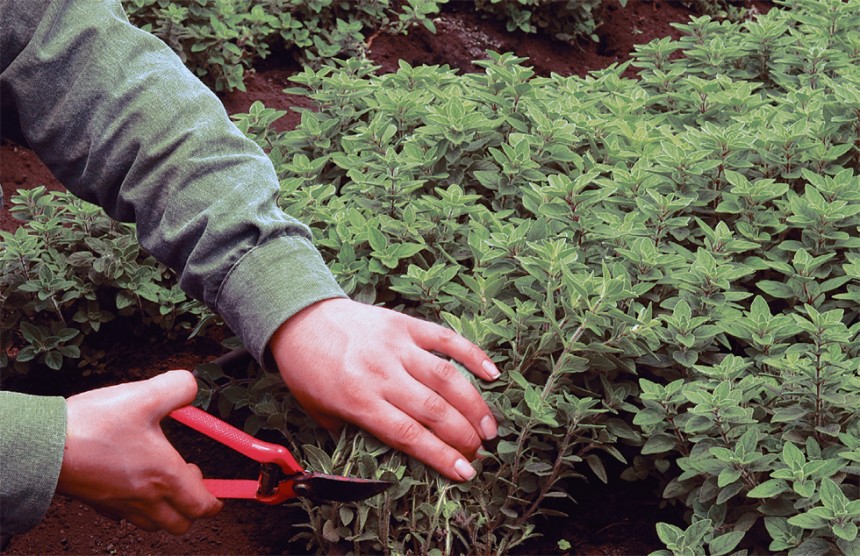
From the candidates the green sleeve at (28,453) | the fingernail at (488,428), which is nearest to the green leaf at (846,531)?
the fingernail at (488,428)

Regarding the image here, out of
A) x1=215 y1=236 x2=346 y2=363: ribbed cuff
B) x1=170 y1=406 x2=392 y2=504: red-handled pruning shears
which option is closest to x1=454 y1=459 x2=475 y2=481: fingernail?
x1=170 y1=406 x2=392 y2=504: red-handled pruning shears

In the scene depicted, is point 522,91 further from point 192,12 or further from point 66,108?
point 192,12

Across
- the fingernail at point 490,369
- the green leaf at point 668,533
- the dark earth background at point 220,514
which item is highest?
the fingernail at point 490,369

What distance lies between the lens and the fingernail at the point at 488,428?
1.73 metres

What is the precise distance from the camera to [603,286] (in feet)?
5.62

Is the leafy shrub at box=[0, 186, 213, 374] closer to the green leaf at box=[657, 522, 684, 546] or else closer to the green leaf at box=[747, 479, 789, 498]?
the green leaf at box=[657, 522, 684, 546]

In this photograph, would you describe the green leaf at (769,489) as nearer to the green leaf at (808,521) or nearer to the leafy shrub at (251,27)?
the green leaf at (808,521)

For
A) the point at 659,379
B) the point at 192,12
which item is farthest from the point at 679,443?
the point at 192,12

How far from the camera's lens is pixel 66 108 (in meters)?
2.03

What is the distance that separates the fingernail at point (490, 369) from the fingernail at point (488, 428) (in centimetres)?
8

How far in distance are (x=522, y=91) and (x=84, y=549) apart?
155 centimetres

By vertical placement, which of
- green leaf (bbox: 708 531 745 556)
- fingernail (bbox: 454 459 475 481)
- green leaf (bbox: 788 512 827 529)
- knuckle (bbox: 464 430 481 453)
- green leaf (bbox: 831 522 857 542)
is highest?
green leaf (bbox: 831 522 857 542)

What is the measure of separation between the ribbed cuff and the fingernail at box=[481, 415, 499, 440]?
0.38 m

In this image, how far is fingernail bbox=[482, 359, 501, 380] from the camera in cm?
176
